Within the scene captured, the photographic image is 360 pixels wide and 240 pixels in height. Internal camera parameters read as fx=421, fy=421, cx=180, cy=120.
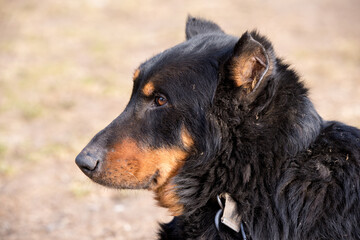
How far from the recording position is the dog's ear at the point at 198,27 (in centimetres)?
389

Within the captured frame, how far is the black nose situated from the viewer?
3018 mm

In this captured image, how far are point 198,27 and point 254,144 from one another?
148cm

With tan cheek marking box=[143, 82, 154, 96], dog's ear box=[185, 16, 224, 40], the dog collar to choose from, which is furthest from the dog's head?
dog's ear box=[185, 16, 224, 40]

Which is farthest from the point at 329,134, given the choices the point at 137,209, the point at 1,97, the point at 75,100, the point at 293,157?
the point at 1,97

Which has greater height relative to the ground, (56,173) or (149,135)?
(149,135)

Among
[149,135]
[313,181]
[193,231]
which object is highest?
[313,181]

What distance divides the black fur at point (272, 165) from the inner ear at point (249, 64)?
59 millimetres

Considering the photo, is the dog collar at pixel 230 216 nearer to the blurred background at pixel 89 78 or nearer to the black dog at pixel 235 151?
the black dog at pixel 235 151

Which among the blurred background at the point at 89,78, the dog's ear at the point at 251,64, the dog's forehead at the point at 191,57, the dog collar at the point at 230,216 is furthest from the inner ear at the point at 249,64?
the blurred background at the point at 89,78

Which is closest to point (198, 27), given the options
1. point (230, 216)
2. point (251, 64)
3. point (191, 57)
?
point (191, 57)

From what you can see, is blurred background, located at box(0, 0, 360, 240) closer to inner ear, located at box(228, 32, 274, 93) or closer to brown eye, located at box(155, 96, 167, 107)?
brown eye, located at box(155, 96, 167, 107)

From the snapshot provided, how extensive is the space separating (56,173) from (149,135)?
4073 millimetres

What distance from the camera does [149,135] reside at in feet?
10.2

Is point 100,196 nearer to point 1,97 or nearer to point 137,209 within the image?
point 137,209
